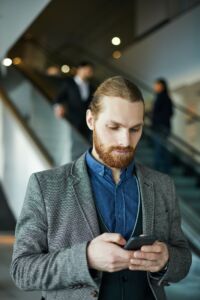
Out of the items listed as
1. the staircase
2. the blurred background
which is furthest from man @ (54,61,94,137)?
the staircase

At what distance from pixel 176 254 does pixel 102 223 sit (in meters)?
0.25

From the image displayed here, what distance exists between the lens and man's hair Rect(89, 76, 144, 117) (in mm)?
1887

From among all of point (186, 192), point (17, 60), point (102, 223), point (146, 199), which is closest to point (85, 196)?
point (102, 223)

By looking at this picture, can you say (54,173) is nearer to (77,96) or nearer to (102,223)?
(102,223)

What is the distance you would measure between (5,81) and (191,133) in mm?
4983

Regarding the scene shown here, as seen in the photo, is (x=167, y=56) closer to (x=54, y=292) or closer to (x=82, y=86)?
(x=82, y=86)

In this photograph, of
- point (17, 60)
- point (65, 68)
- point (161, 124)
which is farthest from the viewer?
point (65, 68)

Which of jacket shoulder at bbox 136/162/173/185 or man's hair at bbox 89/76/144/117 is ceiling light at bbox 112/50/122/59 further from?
man's hair at bbox 89/76/144/117

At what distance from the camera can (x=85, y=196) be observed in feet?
6.40

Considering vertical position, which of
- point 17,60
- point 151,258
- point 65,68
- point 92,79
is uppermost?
point 17,60

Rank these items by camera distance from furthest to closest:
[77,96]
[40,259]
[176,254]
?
1. [77,96]
2. [176,254]
3. [40,259]

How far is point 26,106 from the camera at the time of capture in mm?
10977

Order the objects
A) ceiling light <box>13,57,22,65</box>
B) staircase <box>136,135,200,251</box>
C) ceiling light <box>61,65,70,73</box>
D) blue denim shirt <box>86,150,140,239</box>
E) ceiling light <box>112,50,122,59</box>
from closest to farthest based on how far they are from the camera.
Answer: blue denim shirt <box>86,150,140,239</box>, staircase <box>136,135,200,251</box>, ceiling light <box>13,57,22,65</box>, ceiling light <box>61,65,70,73</box>, ceiling light <box>112,50,122,59</box>

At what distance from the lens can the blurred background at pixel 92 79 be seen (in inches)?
324
